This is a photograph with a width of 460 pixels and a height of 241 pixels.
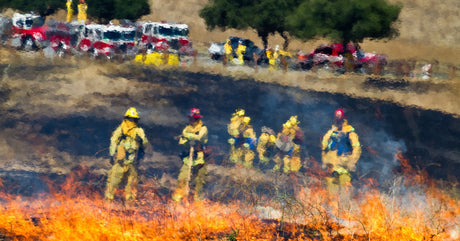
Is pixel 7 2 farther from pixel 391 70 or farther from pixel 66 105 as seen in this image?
pixel 391 70

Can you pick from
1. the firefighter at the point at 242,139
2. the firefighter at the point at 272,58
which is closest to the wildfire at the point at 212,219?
the firefighter at the point at 242,139

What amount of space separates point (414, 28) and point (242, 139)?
2872 centimetres

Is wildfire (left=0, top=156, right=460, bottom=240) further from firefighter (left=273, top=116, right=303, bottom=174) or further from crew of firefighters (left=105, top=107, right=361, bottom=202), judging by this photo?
firefighter (left=273, top=116, right=303, bottom=174)

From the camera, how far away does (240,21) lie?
106ft

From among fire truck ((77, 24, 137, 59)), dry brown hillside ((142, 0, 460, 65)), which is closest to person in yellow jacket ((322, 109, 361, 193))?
fire truck ((77, 24, 137, 59))

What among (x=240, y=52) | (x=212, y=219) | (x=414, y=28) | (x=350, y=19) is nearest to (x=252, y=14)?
(x=240, y=52)

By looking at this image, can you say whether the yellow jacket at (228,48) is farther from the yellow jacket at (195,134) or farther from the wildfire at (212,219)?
the yellow jacket at (195,134)

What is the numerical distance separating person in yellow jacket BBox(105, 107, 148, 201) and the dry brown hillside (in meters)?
21.0

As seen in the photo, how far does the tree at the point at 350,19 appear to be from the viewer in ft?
93.1

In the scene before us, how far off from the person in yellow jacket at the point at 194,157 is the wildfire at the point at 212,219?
0.34 meters

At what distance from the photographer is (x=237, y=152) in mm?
15547

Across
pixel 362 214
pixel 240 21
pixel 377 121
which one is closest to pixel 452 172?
pixel 377 121

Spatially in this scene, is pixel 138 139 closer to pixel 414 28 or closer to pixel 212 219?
pixel 212 219

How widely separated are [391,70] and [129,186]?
17.0 m
